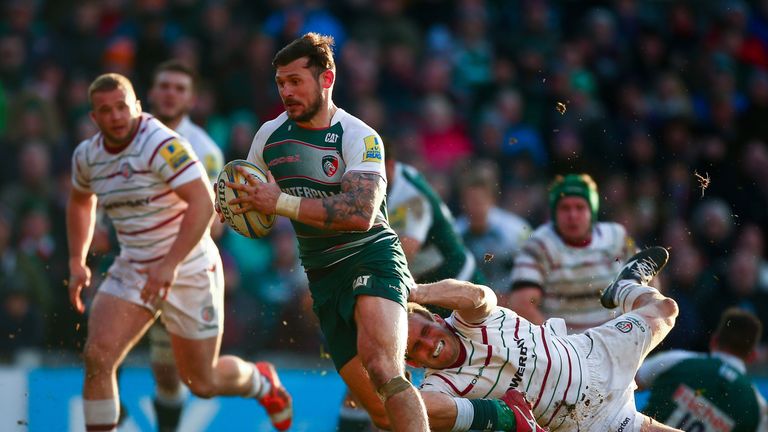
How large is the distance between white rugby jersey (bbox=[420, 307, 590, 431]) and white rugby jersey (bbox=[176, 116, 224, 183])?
3.05 m

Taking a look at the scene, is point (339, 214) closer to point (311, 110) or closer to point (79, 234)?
point (311, 110)

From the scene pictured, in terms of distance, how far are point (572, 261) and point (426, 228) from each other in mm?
1140

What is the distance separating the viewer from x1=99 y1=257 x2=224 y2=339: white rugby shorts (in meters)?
8.26

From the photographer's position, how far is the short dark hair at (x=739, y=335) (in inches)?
339

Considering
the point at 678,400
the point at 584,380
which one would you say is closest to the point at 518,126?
the point at 678,400

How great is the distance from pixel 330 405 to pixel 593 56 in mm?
7267

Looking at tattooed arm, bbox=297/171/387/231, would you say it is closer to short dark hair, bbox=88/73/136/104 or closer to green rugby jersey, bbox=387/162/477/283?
short dark hair, bbox=88/73/136/104

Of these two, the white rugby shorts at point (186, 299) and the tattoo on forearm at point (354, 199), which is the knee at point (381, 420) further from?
the white rugby shorts at point (186, 299)

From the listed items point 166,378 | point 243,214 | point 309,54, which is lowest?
point 166,378

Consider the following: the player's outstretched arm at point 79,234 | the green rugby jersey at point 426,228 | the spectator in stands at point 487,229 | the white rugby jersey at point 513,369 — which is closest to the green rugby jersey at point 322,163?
the white rugby jersey at point 513,369

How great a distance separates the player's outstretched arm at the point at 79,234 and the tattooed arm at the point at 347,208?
2.49 meters

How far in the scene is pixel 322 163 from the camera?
22.6 feet

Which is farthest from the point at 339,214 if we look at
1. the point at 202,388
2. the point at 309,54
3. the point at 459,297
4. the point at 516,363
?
the point at 202,388

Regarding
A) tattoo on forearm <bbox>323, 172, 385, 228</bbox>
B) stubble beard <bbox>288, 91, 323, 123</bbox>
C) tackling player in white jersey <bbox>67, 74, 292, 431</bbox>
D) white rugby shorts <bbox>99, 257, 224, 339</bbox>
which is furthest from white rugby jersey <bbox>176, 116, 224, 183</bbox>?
tattoo on forearm <bbox>323, 172, 385, 228</bbox>
